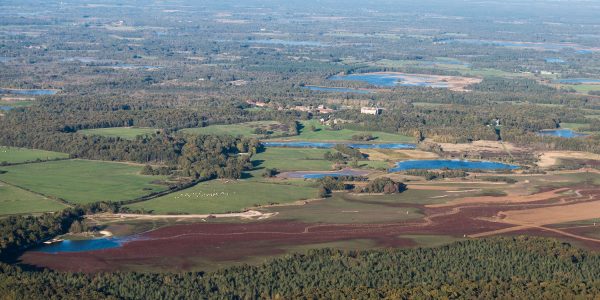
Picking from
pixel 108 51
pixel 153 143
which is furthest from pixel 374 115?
pixel 108 51

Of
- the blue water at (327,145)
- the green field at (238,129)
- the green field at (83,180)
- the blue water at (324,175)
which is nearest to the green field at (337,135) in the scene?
the blue water at (327,145)

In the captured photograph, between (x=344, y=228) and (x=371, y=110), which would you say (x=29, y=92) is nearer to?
(x=371, y=110)

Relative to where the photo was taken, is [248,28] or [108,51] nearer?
[108,51]

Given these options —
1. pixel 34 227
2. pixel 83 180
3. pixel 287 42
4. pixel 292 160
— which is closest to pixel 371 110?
pixel 292 160

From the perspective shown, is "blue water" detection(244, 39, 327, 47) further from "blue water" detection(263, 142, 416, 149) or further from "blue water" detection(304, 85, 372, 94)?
"blue water" detection(263, 142, 416, 149)

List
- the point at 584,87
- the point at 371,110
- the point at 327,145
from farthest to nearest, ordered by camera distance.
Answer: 1. the point at 584,87
2. the point at 371,110
3. the point at 327,145

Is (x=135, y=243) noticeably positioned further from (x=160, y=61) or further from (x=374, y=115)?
(x=160, y=61)
